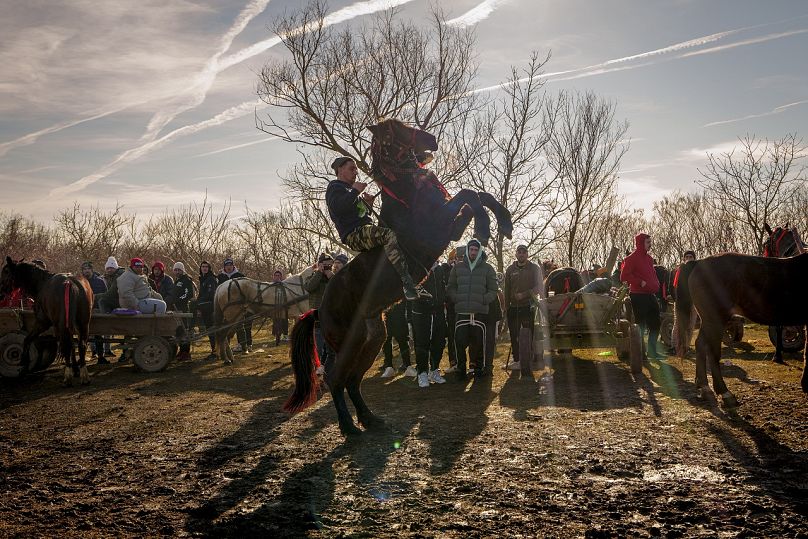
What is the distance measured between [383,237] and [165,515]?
2522 millimetres

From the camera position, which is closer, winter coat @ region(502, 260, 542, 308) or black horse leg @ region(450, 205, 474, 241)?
black horse leg @ region(450, 205, 474, 241)

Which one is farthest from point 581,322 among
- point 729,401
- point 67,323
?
point 67,323

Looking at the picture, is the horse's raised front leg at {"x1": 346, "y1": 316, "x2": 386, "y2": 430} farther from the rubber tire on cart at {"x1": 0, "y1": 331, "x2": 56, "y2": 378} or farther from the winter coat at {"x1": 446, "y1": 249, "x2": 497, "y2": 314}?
the rubber tire on cart at {"x1": 0, "y1": 331, "x2": 56, "y2": 378}

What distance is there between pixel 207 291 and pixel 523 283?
9.75m

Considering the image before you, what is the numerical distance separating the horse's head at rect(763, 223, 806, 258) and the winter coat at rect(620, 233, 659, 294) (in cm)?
183

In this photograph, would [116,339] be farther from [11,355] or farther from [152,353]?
[11,355]

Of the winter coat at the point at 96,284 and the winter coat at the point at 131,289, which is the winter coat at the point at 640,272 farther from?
the winter coat at the point at 96,284

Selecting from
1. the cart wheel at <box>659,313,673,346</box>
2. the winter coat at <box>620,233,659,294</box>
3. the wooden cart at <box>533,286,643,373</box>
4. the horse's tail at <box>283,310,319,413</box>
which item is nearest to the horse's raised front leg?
the horse's tail at <box>283,310,319,413</box>

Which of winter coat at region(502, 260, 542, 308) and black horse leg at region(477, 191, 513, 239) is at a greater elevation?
black horse leg at region(477, 191, 513, 239)

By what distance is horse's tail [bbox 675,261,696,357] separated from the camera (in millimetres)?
6879

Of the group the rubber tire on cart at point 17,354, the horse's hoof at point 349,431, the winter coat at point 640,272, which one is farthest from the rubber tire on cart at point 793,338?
the rubber tire on cart at point 17,354

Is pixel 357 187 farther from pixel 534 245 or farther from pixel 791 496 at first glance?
pixel 534 245

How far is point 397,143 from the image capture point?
472cm

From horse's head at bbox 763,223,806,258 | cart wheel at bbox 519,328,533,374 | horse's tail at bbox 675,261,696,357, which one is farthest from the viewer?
cart wheel at bbox 519,328,533,374
